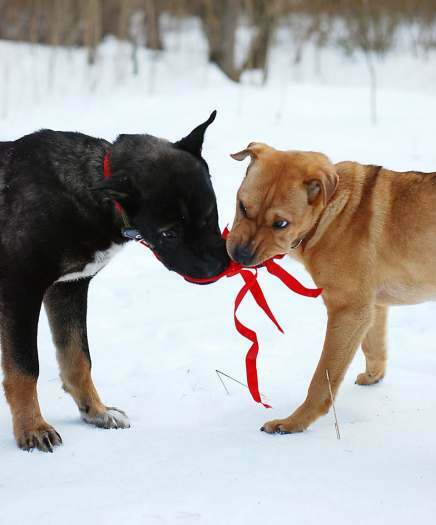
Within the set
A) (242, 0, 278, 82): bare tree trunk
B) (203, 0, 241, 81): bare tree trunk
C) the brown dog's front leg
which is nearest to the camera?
the brown dog's front leg

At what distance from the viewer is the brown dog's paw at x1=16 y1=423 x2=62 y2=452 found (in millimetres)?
3576

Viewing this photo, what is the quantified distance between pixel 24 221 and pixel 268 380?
182cm

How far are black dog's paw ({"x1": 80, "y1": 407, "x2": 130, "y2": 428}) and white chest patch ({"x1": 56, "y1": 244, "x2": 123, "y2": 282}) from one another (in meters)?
0.73

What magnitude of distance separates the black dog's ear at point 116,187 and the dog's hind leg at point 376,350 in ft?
5.80

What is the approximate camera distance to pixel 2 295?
3570 millimetres

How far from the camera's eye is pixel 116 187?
3.41m

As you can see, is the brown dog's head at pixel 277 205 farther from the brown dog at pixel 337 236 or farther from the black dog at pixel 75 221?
the black dog at pixel 75 221

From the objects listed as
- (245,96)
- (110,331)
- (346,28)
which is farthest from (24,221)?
(346,28)

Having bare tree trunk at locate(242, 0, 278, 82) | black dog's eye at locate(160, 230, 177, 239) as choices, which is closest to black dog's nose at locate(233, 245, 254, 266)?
black dog's eye at locate(160, 230, 177, 239)

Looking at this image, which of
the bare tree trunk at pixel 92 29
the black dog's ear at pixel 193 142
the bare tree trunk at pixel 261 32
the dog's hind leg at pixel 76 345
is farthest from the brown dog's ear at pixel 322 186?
the bare tree trunk at pixel 92 29

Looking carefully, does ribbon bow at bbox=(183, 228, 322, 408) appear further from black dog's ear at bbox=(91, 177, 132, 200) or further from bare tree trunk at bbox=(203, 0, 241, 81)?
bare tree trunk at bbox=(203, 0, 241, 81)

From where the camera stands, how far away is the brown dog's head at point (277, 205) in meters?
3.68

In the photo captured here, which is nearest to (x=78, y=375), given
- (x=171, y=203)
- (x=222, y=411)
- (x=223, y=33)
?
(x=222, y=411)

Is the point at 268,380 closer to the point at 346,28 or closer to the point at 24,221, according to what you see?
the point at 24,221
